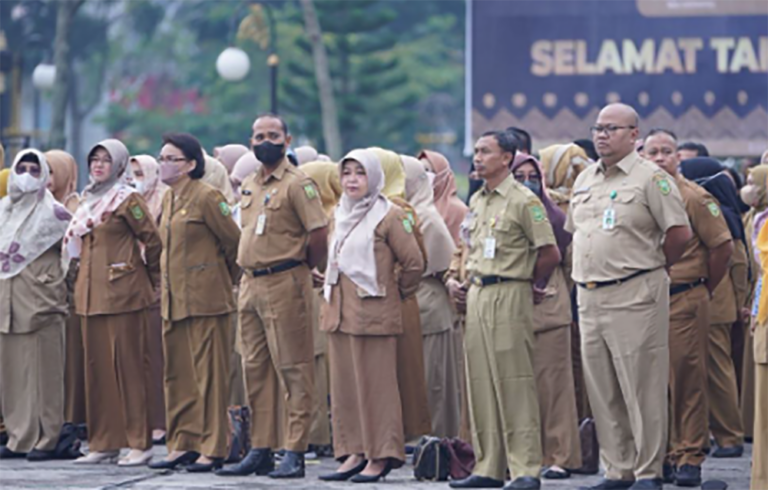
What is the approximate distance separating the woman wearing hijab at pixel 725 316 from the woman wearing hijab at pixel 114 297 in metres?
3.62

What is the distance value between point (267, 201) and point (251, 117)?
152ft

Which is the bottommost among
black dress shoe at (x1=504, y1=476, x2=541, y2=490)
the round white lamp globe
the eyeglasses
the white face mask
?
black dress shoe at (x1=504, y1=476, x2=541, y2=490)

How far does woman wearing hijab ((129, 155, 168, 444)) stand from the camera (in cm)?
1325

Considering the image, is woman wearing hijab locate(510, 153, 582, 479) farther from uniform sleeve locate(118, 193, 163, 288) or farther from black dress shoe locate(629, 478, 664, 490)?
uniform sleeve locate(118, 193, 163, 288)

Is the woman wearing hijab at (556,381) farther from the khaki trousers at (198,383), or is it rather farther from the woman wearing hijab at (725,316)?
the khaki trousers at (198,383)

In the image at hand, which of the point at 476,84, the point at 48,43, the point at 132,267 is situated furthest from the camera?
the point at 48,43

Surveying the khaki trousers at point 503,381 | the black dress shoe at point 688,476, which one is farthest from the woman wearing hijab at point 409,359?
the black dress shoe at point 688,476

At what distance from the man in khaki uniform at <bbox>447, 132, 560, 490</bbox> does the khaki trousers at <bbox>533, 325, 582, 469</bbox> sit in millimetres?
762

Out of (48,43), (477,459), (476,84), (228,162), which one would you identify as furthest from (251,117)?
(477,459)

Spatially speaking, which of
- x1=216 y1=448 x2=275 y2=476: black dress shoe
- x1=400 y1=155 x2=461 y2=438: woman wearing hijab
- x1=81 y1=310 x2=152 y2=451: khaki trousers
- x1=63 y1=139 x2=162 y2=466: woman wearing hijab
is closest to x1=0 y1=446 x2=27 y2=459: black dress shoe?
x1=63 y1=139 x2=162 y2=466: woman wearing hijab

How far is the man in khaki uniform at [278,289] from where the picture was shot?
1120 centimetres

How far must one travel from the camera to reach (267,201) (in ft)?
36.9

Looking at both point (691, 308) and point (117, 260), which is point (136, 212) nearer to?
point (117, 260)

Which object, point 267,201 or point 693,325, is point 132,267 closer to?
point 267,201
